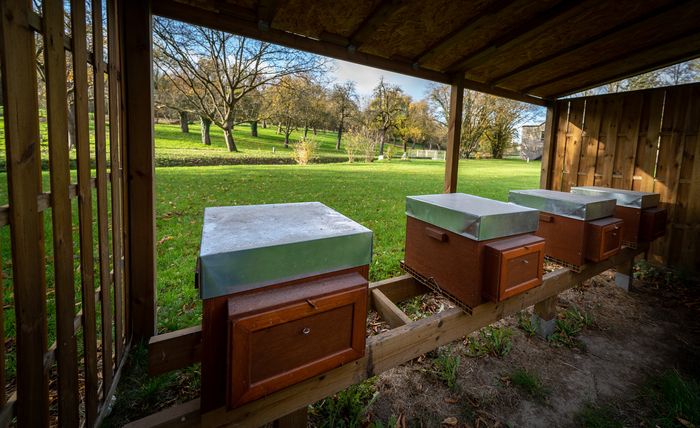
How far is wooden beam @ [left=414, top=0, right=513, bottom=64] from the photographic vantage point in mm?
2381

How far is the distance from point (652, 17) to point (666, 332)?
2.94 meters

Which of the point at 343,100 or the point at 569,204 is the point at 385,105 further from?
the point at 569,204

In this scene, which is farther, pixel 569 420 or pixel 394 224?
pixel 394 224

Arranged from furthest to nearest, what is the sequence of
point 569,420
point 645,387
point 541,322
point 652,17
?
point 541,322
point 652,17
point 645,387
point 569,420

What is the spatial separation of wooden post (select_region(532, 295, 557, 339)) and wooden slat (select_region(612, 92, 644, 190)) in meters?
3.10

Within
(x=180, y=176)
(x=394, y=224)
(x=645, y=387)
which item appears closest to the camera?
(x=645, y=387)

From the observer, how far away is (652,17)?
8.57 feet

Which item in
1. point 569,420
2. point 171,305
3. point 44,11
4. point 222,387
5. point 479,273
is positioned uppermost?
point 44,11

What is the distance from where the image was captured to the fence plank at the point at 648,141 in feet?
14.1

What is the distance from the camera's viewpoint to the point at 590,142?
5.02 metres

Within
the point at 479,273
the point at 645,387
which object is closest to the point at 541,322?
the point at 645,387

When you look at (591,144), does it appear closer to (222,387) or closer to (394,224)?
(394,224)

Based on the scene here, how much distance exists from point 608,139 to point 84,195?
20.7 feet

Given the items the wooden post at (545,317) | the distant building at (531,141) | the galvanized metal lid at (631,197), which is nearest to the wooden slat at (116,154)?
A: the wooden post at (545,317)
